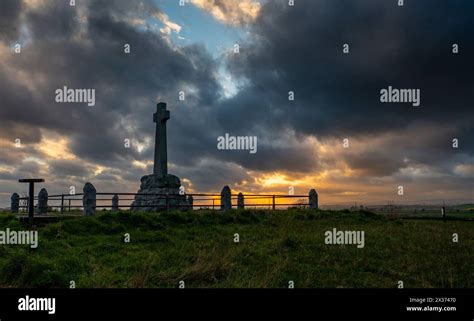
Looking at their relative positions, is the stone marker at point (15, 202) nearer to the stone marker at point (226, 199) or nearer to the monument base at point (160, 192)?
the monument base at point (160, 192)

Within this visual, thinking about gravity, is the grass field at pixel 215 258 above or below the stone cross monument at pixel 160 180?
below

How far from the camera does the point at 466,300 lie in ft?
18.2

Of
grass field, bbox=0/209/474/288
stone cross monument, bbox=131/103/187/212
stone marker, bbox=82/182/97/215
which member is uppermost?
stone cross monument, bbox=131/103/187/212

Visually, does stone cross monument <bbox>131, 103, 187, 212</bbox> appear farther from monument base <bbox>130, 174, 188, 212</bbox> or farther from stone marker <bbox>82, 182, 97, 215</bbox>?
stone marker <bbox>82, 182, 97, 215</bbox>

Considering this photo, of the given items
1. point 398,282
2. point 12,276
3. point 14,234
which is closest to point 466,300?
point 398,282

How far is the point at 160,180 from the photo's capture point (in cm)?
2516

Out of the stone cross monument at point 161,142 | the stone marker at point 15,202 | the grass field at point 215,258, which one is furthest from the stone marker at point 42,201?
the stone marker at point 15,202

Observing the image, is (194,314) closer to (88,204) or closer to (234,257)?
(234,257)

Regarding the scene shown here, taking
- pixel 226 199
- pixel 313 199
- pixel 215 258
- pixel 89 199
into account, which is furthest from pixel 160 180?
pixel 215 258

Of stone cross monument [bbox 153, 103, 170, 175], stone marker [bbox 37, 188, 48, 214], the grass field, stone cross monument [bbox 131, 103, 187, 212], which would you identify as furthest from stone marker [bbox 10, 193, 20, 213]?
the grass field

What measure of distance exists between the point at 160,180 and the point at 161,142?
255 centimetres

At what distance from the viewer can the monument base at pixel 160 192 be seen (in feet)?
80.3

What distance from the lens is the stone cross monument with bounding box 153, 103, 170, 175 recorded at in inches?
1012

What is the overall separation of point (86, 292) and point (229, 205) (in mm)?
19949
